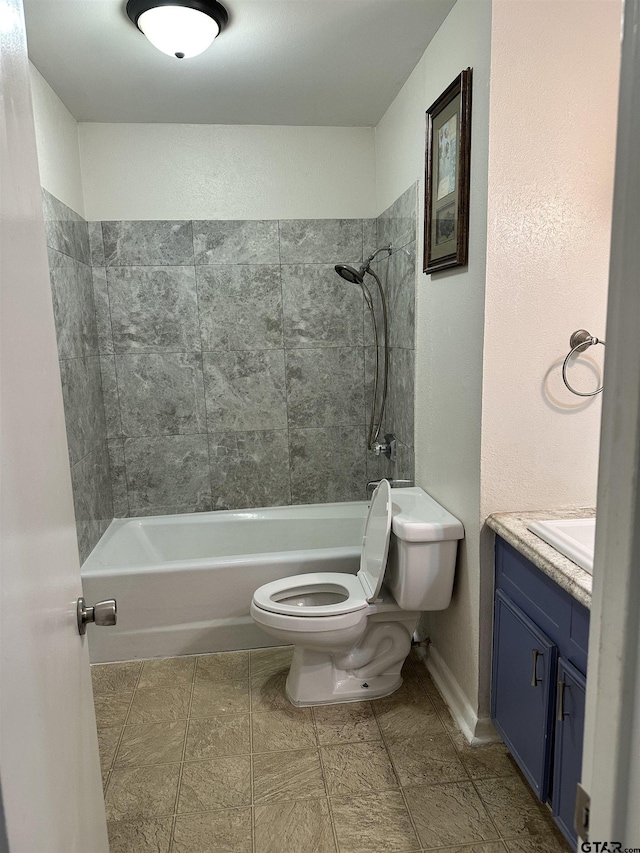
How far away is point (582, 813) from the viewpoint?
0.60 m

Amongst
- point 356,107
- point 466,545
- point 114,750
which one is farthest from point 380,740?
point 356,107

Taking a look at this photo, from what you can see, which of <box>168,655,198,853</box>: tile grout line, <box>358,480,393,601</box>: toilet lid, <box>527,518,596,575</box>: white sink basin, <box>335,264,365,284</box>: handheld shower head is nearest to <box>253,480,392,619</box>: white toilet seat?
<box>358,480,393,601</box>: toilet lid

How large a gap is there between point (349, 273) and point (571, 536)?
6.20 ft

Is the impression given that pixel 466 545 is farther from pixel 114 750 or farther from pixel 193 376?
pixel 193 376

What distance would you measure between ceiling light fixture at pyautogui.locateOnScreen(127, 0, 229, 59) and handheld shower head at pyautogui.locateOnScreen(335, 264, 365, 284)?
1.23 metres

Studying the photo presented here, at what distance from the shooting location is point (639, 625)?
0.51 m

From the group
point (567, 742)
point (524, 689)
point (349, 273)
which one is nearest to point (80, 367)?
point (349, 273)

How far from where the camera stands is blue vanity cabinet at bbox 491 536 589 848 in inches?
61.3

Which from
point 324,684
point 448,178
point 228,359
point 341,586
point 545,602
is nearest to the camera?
point 545,602

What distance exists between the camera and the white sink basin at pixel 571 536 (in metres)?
1.59

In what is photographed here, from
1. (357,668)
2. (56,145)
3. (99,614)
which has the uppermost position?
(56,145)

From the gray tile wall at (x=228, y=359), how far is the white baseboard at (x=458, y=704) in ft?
4.31

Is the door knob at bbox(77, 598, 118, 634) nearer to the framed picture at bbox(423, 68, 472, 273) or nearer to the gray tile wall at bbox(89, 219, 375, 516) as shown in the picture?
the framed picture at bbox(423, 68, 472, 273)

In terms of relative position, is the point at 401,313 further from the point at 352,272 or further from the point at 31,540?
the point at 31,540
